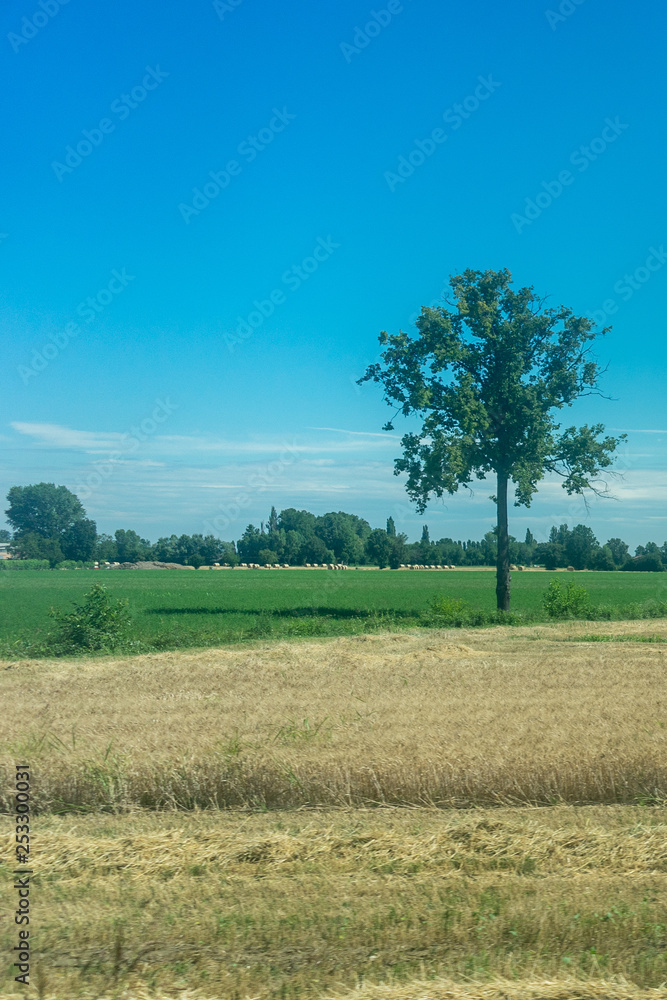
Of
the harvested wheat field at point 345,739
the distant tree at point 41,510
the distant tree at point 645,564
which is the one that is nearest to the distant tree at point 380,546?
the distant tree at point 645,564

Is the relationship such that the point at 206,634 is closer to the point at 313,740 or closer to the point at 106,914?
the point at 313,740

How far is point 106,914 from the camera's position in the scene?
15.1 feet

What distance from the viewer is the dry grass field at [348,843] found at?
4.00m

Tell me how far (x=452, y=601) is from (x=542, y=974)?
26126mm

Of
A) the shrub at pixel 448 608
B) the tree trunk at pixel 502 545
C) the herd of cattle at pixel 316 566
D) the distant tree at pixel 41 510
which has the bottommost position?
the shrub at pixel 448 608

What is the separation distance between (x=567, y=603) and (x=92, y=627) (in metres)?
18.2

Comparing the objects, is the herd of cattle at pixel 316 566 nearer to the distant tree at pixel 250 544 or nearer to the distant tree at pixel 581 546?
the distant tree at pixel 250 544

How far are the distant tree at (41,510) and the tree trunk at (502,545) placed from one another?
130 meters

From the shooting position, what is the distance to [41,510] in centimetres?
15612

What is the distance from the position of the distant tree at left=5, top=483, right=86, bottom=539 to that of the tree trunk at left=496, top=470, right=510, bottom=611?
130 meters

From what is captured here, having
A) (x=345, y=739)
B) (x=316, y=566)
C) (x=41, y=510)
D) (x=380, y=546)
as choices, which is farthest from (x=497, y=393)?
(x=41, y=510)

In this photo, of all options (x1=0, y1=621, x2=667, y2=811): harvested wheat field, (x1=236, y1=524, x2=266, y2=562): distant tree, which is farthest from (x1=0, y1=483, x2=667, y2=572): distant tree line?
(x1=0, y1=621, x2=667, y2=811): harvested wheat field

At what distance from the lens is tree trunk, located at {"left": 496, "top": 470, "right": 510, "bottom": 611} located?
107 ft

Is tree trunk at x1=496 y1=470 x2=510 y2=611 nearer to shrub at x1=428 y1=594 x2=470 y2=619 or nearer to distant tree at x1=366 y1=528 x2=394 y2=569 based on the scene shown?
shrub at x1=428 y1=594 x2=470 y2=619
